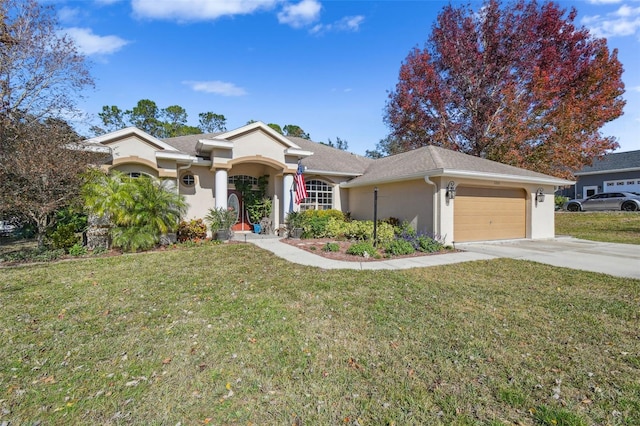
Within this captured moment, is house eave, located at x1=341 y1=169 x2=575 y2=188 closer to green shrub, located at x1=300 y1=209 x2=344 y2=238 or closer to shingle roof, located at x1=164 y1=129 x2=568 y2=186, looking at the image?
shingle roof, located at x1=164 y1=129 x2=568 y2=186

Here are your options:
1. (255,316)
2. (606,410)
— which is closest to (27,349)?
(255,316)

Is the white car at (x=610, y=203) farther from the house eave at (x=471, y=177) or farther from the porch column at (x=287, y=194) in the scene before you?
the porch column at (x=287, y=194)

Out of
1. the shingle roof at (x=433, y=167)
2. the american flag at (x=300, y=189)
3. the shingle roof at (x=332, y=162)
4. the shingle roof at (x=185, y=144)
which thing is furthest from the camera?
the shingle roof at (x=332, y=162)

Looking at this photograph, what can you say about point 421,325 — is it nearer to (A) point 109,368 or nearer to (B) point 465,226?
(A) point 109,368

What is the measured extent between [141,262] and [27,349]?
4.91 metres

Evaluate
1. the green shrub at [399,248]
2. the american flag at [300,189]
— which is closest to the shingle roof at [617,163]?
the green shrub at [399,248]

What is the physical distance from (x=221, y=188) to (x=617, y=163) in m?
34.6

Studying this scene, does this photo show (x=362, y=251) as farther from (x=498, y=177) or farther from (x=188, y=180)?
(x=188, y=180)

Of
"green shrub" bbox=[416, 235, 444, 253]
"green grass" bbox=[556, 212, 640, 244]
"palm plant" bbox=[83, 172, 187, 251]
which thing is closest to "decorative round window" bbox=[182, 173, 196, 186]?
"palm plant" bbox=[83, 172, 187, 251]

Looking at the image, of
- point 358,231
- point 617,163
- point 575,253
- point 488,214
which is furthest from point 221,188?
point 617,163

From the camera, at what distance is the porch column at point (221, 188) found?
40.8 feet

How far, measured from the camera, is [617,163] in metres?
27.4

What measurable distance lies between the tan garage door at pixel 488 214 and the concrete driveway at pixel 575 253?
1.57 feet

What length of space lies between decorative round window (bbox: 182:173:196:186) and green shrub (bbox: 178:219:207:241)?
1.87 meters
